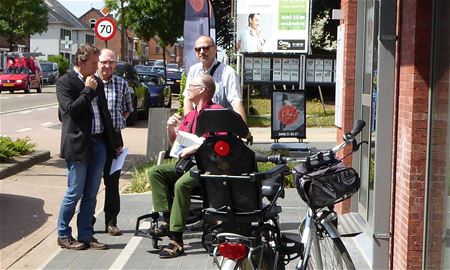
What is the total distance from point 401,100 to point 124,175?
7403mm

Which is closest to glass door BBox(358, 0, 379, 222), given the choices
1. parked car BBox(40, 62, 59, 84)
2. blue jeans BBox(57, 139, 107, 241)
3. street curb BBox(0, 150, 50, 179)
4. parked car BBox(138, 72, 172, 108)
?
blue jeans BBox(57, 139, 107, 241)

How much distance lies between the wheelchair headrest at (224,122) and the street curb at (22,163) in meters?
7.84

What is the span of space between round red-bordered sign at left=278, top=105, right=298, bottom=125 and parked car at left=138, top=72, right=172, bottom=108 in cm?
1020

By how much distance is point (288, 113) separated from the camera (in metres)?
14.3

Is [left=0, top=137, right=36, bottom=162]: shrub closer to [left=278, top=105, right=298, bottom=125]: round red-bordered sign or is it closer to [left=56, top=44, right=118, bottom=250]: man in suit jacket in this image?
[left=278, top=105, right=298, bottom=125]: round red-bordered sign

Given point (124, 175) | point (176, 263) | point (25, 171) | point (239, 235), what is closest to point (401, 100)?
point (239, 235)

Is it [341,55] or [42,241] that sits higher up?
[341,55]

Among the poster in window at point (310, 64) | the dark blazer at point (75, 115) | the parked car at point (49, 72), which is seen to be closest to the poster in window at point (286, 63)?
the poster in window at point (310, 64)

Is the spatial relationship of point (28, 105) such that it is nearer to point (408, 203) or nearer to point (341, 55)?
point (341, 55)

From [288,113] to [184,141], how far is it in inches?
364

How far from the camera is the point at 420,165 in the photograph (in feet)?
15.7

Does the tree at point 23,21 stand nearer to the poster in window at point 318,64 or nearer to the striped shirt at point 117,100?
the poster in window at point 318,64

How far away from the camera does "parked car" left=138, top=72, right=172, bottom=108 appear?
2427 centimetres

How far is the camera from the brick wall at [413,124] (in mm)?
4738
